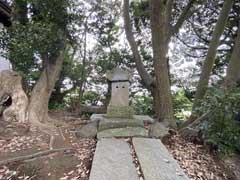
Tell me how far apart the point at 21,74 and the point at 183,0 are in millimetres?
5935

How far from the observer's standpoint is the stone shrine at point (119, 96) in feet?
17.8

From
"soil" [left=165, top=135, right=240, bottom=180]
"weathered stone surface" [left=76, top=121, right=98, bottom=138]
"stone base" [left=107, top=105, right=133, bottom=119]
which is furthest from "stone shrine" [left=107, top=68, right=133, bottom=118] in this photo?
"soil" [left=165, top=135, right=240, bottom=180]

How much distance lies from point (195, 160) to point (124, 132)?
135 cm

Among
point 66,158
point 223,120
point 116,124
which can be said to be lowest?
point 66,158

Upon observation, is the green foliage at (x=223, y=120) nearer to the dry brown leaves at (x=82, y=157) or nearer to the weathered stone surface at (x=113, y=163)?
the weathered stone surface at (x=113, y=163)

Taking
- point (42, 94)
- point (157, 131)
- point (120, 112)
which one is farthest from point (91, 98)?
point (157, 131)

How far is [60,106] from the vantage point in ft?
28.3

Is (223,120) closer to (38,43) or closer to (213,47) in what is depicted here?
(213,47)

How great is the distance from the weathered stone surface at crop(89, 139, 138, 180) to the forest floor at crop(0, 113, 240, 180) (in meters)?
0.19

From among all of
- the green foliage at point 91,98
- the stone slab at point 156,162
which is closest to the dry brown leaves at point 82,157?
the stone slab at point 156,162

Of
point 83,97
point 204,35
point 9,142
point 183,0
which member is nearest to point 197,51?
point 204,35

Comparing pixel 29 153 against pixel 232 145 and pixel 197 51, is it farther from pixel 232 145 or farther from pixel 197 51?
pixel 197 51

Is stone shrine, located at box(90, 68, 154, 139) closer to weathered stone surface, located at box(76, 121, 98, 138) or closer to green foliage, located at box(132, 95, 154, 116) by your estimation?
weathered stone surface, located at box(76, 121, 98, 138)

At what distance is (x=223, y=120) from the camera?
4.49 m
